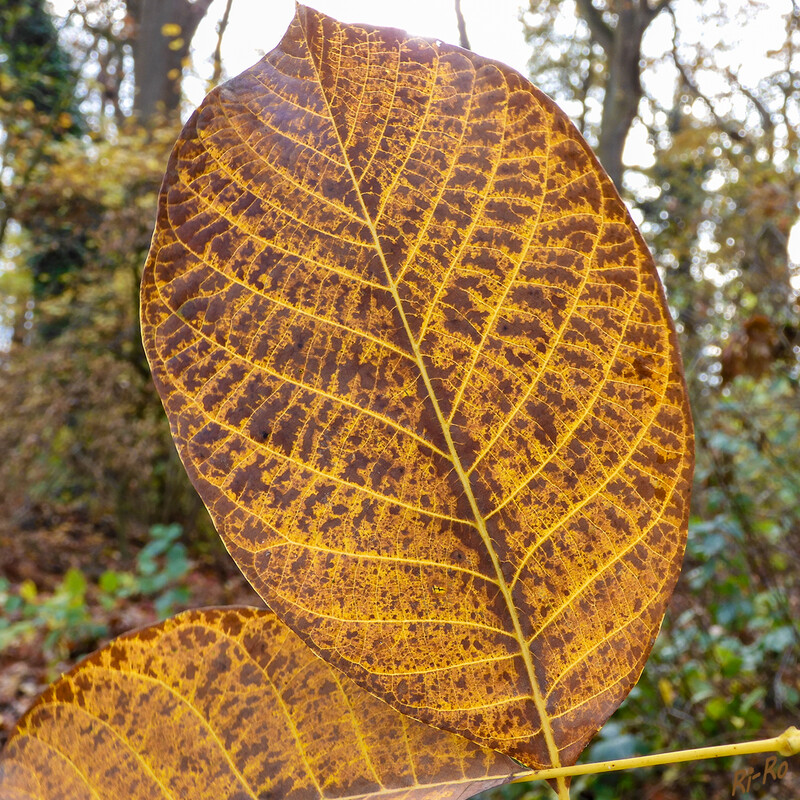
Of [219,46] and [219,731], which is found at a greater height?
[219,46]

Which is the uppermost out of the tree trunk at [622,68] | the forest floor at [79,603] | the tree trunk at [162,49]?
the tree trunk at [162,49]

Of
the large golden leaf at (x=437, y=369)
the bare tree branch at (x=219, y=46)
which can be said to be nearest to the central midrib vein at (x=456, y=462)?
the large golden leaf at (x=437, y=369)

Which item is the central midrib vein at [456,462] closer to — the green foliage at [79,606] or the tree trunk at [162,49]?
the green foliage at [79,606]

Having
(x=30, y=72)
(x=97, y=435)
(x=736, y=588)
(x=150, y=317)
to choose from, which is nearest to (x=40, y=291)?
(x=30, y=72)

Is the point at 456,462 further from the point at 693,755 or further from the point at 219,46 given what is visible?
the point at 219,46

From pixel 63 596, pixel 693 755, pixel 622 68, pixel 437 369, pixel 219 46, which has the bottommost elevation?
pixel 63 596

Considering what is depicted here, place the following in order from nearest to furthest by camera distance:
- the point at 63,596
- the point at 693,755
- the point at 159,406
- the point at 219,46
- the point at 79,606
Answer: the point at 693,755, the point at 79,606, the point at 63,596, the point at 159,406, the point at 219,46

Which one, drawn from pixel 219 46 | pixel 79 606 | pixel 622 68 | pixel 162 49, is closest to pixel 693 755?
pixel 79 606
